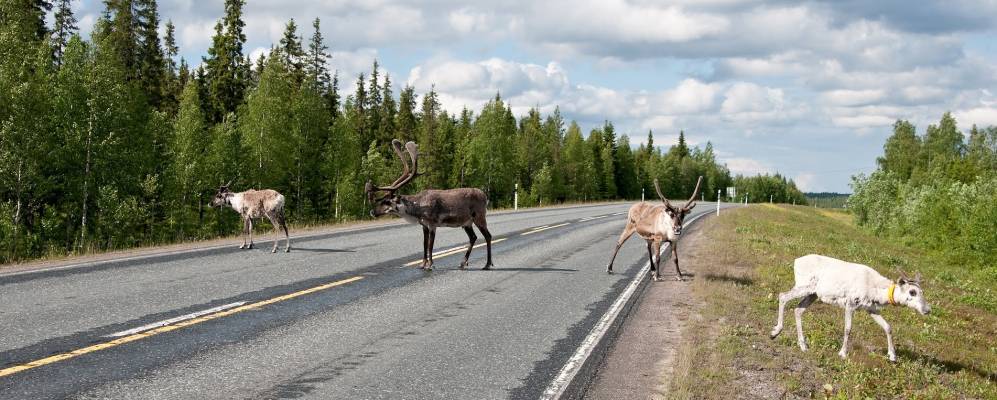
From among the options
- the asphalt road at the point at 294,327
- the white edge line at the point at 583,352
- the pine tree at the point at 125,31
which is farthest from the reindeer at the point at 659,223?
the pine tree at the point at 125,31

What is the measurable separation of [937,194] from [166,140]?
4514cm

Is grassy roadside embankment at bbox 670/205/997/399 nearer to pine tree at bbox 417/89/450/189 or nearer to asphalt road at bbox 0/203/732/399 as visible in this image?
Result: asphalt road at bbox 0/203/732/399

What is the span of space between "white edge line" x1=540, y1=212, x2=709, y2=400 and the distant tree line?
26.8 meters

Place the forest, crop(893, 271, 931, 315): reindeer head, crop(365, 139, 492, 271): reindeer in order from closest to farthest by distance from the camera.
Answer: crop(893, 271, 931, 315): reindeer head → crop(365, 139, 492, 271): reindeer → the forest

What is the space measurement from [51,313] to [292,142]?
3339 cm

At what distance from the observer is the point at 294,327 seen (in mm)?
7648

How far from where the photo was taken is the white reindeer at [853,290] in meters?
7.29

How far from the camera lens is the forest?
2653 cm

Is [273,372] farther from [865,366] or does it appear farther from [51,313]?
[865,366]

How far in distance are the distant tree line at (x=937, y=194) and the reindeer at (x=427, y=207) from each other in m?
26.9

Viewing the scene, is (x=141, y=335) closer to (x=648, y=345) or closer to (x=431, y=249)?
(x=648, y=345)

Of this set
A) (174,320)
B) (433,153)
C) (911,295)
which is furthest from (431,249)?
(433,153)

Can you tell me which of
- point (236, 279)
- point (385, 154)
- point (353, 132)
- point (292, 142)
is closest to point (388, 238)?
point (236, 279)

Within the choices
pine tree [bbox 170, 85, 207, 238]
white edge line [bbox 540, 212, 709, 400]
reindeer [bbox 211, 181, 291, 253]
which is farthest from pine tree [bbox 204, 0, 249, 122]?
white edge line [bbox 540, 212, 709, 400]
